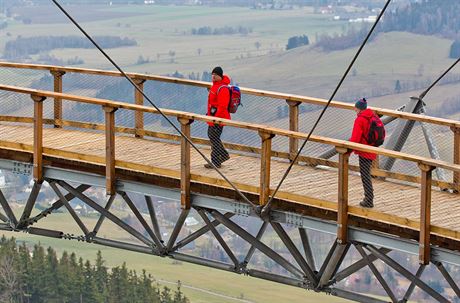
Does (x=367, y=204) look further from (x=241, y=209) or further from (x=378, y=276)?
(x=241, y=209)

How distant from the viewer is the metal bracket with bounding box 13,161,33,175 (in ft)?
90.0

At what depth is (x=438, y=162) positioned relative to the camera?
21.8m

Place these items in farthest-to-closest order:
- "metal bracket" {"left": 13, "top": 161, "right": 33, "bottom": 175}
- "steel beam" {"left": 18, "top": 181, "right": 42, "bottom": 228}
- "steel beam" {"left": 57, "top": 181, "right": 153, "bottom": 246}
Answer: "metal bracket" {"left": 13, "top": 161, "right": 33, "bottom": 175} → "steel beam" {"left": 18, "top": 181, "right": 42, "bottom": 228} → "steel beam" {"left": 57, "top": 181, "right": 153, "bottom": 246}

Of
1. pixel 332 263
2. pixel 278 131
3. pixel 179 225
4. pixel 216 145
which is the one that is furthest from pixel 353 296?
pixel 216 145

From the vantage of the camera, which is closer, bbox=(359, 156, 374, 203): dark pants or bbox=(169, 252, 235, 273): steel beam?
bbox=(359, 156, 374, 203): dark pants

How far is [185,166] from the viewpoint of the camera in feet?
82.6

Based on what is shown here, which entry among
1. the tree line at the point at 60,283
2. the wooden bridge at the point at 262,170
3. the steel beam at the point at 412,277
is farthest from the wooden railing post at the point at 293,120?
the tree line at the point at 60,283

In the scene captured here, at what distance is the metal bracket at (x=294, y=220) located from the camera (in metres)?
24.2

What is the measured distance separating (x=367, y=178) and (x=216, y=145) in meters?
3.46

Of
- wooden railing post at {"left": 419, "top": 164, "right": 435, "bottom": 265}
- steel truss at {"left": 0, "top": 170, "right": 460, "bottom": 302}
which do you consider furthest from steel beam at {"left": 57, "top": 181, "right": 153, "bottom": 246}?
wooden railing post at {"left": 419, "top": 164, "right": 435, "bottom": 265}

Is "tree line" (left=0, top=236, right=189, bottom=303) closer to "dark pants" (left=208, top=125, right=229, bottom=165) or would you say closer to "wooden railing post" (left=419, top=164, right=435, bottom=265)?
"dark pants" (left=208, top=125, right=229, bottom=165)

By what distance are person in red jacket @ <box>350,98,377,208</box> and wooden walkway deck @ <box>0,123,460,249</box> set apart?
22 centimetres

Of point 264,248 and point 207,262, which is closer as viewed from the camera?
point 264,248

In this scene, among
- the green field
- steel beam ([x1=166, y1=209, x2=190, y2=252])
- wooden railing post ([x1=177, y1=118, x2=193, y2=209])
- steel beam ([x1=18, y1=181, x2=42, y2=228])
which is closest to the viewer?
steel beam ([x1=166, y1=209, x2=190, y2=252])
